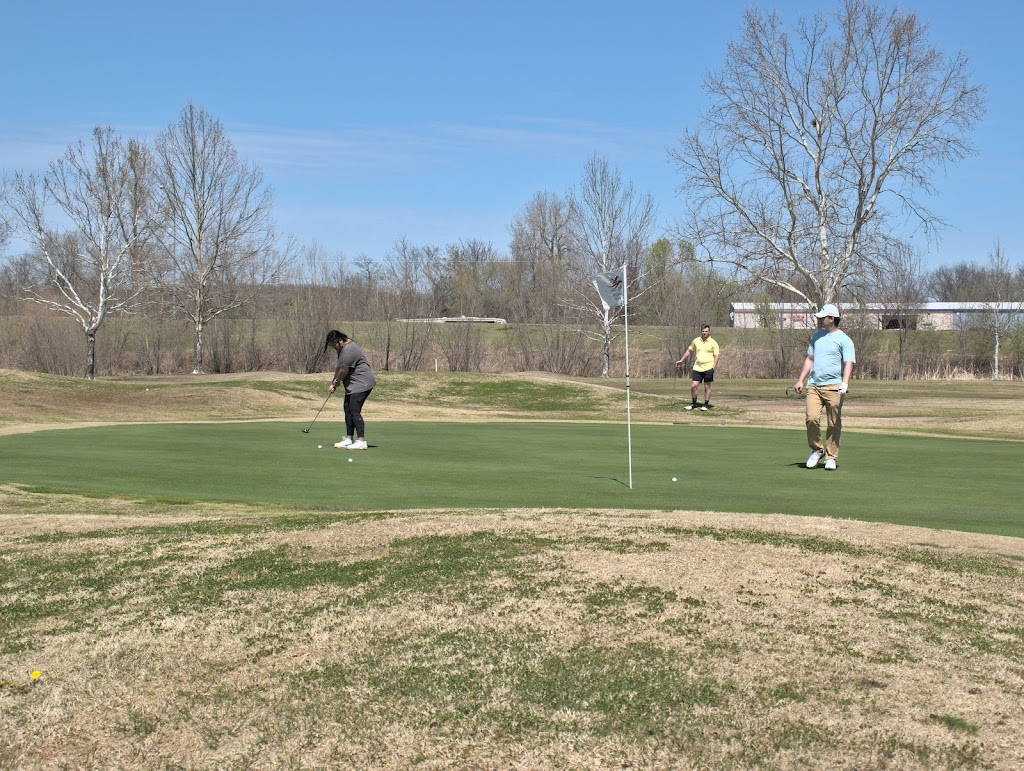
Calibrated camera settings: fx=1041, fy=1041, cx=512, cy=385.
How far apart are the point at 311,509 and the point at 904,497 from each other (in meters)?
6.56

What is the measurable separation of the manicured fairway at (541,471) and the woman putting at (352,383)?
418mm

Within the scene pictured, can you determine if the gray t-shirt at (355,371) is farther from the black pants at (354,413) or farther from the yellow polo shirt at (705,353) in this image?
the yellow polo shirt at (705,353)

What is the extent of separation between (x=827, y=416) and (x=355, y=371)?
8.13 metres

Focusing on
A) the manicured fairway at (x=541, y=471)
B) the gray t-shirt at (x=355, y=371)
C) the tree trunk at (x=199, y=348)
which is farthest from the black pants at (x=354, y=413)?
the tree trunk at (x=199, y=348)

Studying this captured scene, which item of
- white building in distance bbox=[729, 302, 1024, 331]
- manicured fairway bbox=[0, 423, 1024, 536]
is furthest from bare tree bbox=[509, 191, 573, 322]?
manicured fairway bbox=[0, 423, 1024, 536]

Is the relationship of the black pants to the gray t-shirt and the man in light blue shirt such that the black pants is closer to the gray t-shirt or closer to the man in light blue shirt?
the gray t-shirt

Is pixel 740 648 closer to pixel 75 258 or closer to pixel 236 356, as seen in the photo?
pixel 75 258

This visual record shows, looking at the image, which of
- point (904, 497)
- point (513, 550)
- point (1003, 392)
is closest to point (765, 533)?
point (513, 550)

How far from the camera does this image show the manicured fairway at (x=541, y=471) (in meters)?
11.3

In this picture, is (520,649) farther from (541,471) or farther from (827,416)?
(827,416)

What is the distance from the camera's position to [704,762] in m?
4.33

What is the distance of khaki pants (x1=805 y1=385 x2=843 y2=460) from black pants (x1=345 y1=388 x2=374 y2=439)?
7.23 m

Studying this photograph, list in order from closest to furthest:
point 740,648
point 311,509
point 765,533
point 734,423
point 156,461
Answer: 1. point 740,648
2. point 765,533
3. point 311,509
4. point 156,461
5. point 734,423

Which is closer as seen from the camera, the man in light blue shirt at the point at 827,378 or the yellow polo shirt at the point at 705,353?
the man in light blue shirt at the point at 827,378
